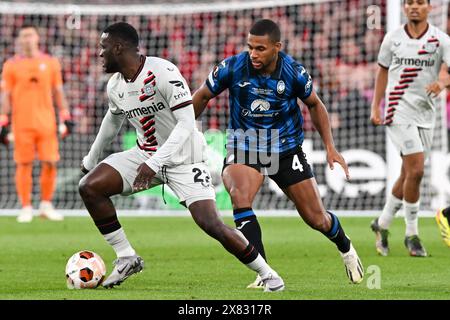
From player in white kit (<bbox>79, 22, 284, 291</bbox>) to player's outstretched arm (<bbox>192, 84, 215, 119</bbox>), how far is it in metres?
0.42

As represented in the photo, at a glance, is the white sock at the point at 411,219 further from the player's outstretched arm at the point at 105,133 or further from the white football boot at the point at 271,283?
the player's outstretched arm at the point at 105,133

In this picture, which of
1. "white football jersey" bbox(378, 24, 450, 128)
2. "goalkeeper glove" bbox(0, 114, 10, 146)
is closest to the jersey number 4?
"white football jersey" bbox(378, 24, 450, 128)

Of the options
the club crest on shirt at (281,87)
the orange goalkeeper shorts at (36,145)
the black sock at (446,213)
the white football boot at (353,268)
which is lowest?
the orange goalkeeper shorts at (36,145)

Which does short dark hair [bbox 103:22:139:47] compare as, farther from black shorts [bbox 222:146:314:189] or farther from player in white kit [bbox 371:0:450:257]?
player in white kit [bbox 371:0:450:257]

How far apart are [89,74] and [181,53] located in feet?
5.71

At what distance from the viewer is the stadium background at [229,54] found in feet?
56.0

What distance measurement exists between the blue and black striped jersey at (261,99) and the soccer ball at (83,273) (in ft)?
4.67

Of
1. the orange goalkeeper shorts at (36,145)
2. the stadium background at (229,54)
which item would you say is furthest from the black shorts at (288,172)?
the stadium background at (229,54)

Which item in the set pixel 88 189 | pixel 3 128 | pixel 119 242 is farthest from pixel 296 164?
pixel 3 128

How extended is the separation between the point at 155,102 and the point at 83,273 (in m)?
1.35

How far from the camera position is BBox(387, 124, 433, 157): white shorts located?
417 inches
